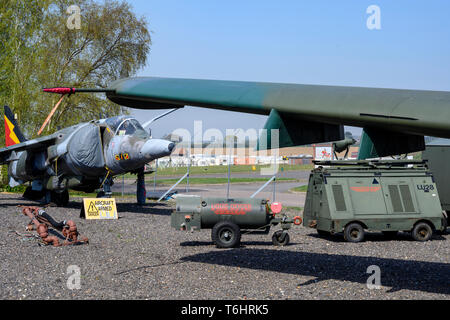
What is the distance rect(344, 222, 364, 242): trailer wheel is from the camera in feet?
43.0

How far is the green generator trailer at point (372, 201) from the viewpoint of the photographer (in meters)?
13.2

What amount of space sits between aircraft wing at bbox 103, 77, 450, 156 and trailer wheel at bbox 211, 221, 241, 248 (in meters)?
5.54

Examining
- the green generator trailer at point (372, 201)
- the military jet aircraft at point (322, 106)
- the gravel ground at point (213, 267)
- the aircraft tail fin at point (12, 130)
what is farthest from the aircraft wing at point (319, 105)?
the aircraft tail fin at point (12, 130)

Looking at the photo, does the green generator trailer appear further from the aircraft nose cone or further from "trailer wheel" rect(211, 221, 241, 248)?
the aircraft nose cone

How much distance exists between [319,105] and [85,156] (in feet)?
45.5

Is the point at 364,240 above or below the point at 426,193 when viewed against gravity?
below

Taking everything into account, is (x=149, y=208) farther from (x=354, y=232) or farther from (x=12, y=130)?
(x=354, y=232)

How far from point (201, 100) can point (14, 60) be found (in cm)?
2979

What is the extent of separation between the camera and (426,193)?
13945 millimetres

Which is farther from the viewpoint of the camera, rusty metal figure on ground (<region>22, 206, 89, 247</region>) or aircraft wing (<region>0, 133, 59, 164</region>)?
aircraft wing (<region>0, 133, 59, 164</region>)

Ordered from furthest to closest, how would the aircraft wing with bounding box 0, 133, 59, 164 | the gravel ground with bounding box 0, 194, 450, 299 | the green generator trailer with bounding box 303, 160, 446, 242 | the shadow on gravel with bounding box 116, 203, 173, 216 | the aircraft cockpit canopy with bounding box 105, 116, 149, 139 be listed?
1. the aircraft wing with bounding box 0, 133, 59, 164
2. the shadow on gravel with bounding box 116, 203, 173, 216
3. the aircraft cockpit canopy with bounding box 105, 116, 149, 139
4. the green generator trailer with bounding box 303, 160, 446, 242
5. the gravel ground with bounding box 0, 194, 450, 299

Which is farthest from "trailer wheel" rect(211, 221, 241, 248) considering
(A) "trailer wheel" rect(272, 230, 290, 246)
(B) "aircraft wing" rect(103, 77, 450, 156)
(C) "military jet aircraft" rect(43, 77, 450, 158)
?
(C) "military jet aircraft" rect(43, 77, 450, 158)
